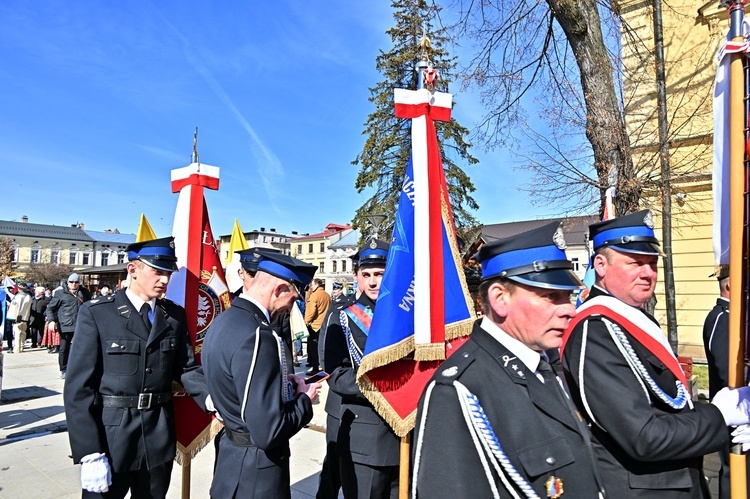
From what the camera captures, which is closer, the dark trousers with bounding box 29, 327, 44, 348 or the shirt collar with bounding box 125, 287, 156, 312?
the shirt collar with bounding box 125, 287, 156, 312

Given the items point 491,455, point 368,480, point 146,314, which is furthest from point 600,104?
point 491,455

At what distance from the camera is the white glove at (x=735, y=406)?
220cm

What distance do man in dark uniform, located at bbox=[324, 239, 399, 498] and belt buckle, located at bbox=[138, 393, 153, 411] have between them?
50.2 inches

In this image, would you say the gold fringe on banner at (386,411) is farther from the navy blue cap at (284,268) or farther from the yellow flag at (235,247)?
the yellow flag at (235,247)

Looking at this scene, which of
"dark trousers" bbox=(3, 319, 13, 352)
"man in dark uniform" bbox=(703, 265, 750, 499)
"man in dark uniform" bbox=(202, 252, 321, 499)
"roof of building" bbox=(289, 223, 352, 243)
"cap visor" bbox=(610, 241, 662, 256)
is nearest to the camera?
"man in dark uniform" bbox=(202, 252, 321, 499)

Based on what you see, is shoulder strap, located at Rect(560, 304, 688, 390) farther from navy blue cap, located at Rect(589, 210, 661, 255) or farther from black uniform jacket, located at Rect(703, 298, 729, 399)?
black uniform jacket, located at Rect(703, 298, 729, 399)

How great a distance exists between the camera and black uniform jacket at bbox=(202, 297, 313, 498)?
2479 millimetres

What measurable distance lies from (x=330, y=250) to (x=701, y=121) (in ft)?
203

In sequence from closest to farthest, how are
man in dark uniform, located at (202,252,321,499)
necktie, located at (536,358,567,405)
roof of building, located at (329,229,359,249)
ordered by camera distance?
1. necktie, located at (536,358,567,405)
2. man in dark uniform, located at (202,252,321,499)
3. roof of building, located at (329,229,359,249)

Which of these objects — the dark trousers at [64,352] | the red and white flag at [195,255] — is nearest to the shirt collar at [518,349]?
the red and white flag at [195,255]

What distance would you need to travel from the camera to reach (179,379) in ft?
12.0

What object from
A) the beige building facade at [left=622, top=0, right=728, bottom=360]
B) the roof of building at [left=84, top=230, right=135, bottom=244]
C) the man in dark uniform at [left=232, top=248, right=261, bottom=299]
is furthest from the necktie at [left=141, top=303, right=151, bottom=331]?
the roof of building at [left=84, top=230, right=135, bottom=244]

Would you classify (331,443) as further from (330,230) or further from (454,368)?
(330,230)

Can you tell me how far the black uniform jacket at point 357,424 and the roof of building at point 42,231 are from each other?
9442cm
